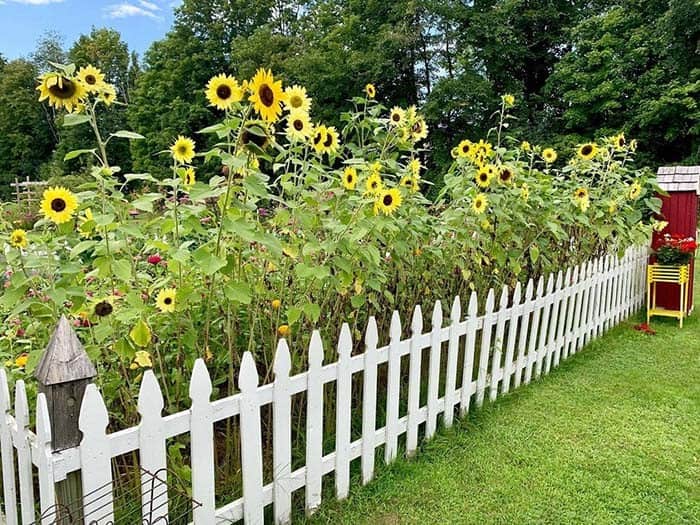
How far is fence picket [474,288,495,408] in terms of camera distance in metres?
2.85

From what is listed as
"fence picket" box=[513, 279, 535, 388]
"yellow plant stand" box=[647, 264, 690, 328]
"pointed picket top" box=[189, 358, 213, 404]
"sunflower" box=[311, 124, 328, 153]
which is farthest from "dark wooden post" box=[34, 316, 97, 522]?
"yellow plant stand" box=[647, 264, 690, 328]

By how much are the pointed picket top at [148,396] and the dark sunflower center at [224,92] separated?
2.54 ft

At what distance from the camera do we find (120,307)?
71.6 inches

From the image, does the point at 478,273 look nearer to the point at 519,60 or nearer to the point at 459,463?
the point at 459,463

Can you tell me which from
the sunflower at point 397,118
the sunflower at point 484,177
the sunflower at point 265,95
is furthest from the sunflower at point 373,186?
the sunflower at point 484,177

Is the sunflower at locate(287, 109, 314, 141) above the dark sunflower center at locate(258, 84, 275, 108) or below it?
below

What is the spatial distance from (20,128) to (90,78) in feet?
141

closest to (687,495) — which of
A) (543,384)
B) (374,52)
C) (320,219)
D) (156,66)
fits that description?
(543,384)

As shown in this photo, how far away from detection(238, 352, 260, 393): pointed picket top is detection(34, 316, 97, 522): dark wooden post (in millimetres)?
458

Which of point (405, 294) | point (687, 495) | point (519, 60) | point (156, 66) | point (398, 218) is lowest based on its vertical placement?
point (687, 495)

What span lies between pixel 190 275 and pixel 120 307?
0.85 ft

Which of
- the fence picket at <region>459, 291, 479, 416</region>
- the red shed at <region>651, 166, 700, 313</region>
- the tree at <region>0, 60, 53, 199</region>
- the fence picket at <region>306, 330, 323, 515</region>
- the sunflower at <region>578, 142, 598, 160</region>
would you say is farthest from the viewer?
the tree at <region>0, 60, 53, 199</region>

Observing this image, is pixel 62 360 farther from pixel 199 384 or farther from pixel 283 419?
pixel 283 419

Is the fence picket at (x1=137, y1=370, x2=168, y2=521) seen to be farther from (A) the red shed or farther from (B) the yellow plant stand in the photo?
(A) the red shed
